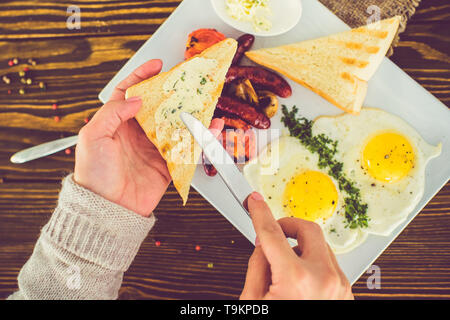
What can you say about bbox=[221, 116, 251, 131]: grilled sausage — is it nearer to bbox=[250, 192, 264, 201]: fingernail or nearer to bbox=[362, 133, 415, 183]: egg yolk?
bbox=[250, 192, 264, 201]: fingernail

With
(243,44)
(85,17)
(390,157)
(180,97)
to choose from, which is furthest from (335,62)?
(85,17)

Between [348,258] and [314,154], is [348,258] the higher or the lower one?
the lower one

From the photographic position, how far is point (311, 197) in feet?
7.36

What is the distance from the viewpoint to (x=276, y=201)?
2.32m

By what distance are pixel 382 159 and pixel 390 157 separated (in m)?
0.05

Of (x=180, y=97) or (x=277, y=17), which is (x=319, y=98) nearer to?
(x=277, y=17)

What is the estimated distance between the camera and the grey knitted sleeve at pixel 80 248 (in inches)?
73.5

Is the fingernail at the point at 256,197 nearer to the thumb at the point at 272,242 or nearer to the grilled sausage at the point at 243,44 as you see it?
the thumb at the point at 272,242

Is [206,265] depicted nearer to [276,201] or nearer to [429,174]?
[276,201]

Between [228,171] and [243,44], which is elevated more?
[243,44]

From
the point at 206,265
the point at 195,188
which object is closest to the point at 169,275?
the point at 206,265

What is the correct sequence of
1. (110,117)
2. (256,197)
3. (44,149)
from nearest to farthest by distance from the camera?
(256,197) → (110,117) → (44,149)

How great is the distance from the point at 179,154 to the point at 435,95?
72.7 inches

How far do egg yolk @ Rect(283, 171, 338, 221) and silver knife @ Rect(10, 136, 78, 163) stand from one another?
1.59 m
